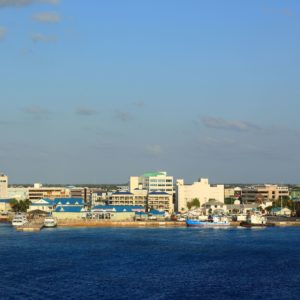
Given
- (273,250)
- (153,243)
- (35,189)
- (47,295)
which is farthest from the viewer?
(35,189)

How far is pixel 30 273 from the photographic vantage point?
3166 cm

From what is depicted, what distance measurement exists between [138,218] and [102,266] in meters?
37.7

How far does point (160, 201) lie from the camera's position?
83.9 metres

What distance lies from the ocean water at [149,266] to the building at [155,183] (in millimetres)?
35275

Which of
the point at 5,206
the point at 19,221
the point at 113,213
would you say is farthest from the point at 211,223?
the point at 5,206

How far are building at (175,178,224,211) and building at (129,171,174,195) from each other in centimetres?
116

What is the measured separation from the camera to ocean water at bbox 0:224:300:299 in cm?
2731

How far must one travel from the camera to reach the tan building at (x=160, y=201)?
83375 mm

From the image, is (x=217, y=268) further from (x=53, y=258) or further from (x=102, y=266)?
(x=53, y=258)

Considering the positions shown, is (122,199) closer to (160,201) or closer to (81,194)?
(160,201)

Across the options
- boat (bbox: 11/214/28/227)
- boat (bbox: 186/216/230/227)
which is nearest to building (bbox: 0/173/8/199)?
boat (bbox: 11/214/28/227)

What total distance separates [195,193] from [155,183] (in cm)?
532

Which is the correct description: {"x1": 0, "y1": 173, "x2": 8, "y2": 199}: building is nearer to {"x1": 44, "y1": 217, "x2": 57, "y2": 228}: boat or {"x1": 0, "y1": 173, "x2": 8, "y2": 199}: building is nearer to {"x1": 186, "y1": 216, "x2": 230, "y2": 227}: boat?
{"x1": 44, "y1": 217, "x2": 57, "y2": 228}: boat

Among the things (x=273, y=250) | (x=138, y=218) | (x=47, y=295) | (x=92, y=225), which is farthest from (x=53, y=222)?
(x=47, y=295)
